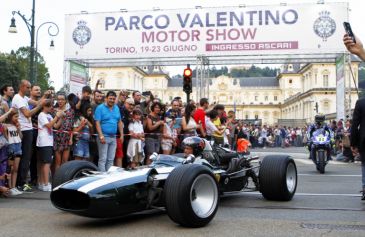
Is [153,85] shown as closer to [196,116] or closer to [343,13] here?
[343,13]

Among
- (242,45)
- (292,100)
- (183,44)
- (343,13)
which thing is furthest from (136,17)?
(292,100)

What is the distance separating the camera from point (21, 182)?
930cm

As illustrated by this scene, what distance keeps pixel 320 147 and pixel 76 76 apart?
15634 millimetres

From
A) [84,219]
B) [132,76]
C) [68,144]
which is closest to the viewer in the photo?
[84,219]

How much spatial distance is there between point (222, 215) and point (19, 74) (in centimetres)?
7026

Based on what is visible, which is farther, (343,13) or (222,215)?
(343,13)

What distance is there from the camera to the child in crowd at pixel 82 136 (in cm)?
990

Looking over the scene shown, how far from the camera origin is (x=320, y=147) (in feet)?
45.2

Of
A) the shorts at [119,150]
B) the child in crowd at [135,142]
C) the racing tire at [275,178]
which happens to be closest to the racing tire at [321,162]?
the child in crowd at [135,142]

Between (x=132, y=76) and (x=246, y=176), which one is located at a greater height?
(x=132, y=76)

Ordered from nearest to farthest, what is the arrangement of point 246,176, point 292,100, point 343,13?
point 246,176, point 343,13, point 292,100

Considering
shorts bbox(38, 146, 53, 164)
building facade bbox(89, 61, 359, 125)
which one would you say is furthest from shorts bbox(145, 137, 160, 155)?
building facade bbox(89, 61, 359, 125)

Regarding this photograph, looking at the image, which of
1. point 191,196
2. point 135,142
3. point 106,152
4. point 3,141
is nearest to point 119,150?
point 135,142

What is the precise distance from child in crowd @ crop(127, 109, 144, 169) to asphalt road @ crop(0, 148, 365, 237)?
2397mm
